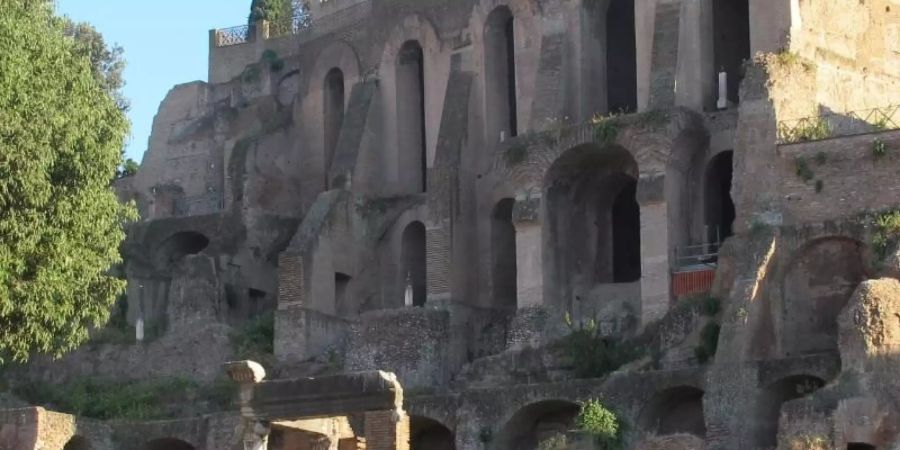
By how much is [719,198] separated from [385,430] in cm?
2006

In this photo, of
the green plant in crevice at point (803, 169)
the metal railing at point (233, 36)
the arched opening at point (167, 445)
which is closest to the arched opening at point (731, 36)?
the green plant in crevice at point (803, 169)

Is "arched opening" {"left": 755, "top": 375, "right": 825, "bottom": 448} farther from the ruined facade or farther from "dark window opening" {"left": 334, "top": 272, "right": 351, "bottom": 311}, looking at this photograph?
"dark window opening" {"left": 334, "top": 272, "right": 351, "bottom": 311}

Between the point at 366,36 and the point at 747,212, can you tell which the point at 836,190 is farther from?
the point at 366,36

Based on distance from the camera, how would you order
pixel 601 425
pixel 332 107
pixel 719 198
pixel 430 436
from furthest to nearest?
1. pixel 332 107
2. pixel 719 198
3. pixel 430 436
4. pixel 601 425

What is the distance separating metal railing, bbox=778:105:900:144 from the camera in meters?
50.8

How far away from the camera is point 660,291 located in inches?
2099

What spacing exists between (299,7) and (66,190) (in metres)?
33.9

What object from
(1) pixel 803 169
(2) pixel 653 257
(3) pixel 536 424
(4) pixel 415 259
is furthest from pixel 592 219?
(1) pixel 803 169

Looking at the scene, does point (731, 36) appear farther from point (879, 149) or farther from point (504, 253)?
point (879, 149)

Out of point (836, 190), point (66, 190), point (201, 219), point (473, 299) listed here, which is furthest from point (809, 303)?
point (201, 219)

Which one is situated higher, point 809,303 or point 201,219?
point 201,219

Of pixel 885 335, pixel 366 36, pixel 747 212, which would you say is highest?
pixel 366 36

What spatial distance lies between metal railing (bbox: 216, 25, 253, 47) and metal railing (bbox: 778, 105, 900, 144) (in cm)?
2436

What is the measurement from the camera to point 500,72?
6141 centimetres
